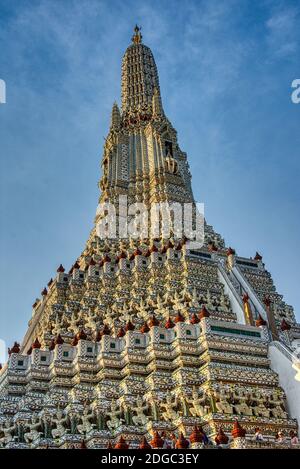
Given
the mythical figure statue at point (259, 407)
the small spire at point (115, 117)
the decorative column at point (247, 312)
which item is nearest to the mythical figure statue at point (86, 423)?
the mythical figure statue at point (259, 407)

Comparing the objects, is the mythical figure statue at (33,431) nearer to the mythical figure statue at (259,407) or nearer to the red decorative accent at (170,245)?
the mythical figure statue at (259,407)

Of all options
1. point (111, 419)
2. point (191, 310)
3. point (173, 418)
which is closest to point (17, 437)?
point (111, 419)

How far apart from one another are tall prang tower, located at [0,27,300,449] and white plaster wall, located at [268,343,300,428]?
1.5 inches

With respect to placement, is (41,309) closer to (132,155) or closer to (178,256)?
(178,256)

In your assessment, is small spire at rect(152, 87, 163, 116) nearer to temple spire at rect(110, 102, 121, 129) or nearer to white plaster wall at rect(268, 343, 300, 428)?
temple spire at rect(110, 102, 121, 129)

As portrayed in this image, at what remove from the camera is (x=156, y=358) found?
2231cm

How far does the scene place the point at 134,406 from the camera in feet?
66.4

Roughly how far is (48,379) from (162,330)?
15.6 ft

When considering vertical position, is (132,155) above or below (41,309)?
above

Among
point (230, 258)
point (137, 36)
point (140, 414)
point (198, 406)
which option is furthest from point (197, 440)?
point (137, 36)

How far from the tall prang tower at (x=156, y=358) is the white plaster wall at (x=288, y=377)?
38 millimetres

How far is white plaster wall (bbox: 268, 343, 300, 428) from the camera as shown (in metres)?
20.8

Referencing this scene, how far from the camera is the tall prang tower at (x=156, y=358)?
1900 centimetres

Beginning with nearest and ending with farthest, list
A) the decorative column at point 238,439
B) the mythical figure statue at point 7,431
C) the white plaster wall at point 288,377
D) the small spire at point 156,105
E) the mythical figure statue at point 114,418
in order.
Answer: the decorative column at point 238,439, the mythical figure statue at point 7,431, the mythical figure statue at point 114,418, the white plaster wall at point 288,377, the small spire at point 156,105
